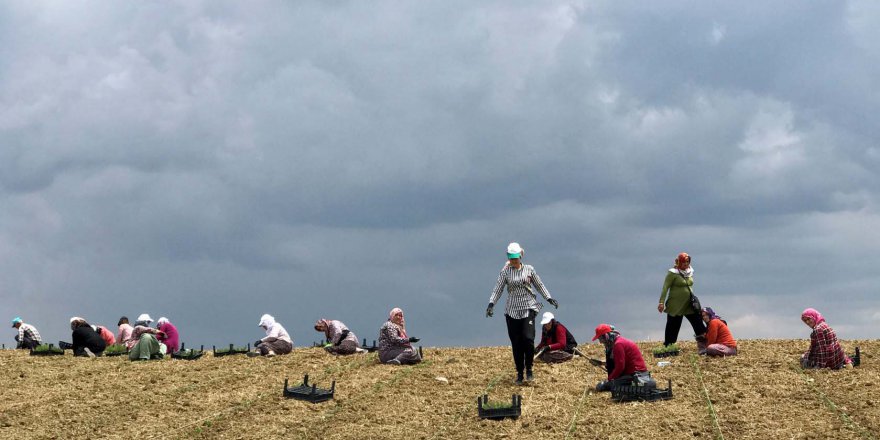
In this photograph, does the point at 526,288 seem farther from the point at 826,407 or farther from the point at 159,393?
the point at 159,393

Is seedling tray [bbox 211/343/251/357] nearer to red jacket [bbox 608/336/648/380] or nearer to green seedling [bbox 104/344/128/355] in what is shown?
green seedling [bbox 104/344/128/355]

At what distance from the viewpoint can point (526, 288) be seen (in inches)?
650

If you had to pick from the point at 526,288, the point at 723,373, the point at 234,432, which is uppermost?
the point at 526,288

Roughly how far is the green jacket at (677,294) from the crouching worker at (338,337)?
24.4 feet

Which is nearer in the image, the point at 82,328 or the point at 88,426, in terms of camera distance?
the point at 88,426

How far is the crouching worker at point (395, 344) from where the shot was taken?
19562mm

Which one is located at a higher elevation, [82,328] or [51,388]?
[82,328]

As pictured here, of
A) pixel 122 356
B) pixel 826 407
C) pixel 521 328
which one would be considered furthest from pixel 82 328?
pixel 826 407

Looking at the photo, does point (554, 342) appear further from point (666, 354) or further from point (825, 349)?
point (825, 349)

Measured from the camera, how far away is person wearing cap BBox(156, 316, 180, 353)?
24.3 meters

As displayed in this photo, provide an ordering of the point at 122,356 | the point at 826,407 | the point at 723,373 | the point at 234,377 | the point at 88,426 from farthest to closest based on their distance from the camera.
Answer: the point at 122,356
the point at 234,377
the point at 723,373
the point at 88,426
the point at 826,407

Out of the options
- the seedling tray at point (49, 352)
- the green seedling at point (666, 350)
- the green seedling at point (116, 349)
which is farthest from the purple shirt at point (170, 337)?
the green seedling at point (666, 350)

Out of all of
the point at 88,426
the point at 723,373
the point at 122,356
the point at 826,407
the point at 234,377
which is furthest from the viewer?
the point at 122,356

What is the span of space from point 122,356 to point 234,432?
9.91 m
